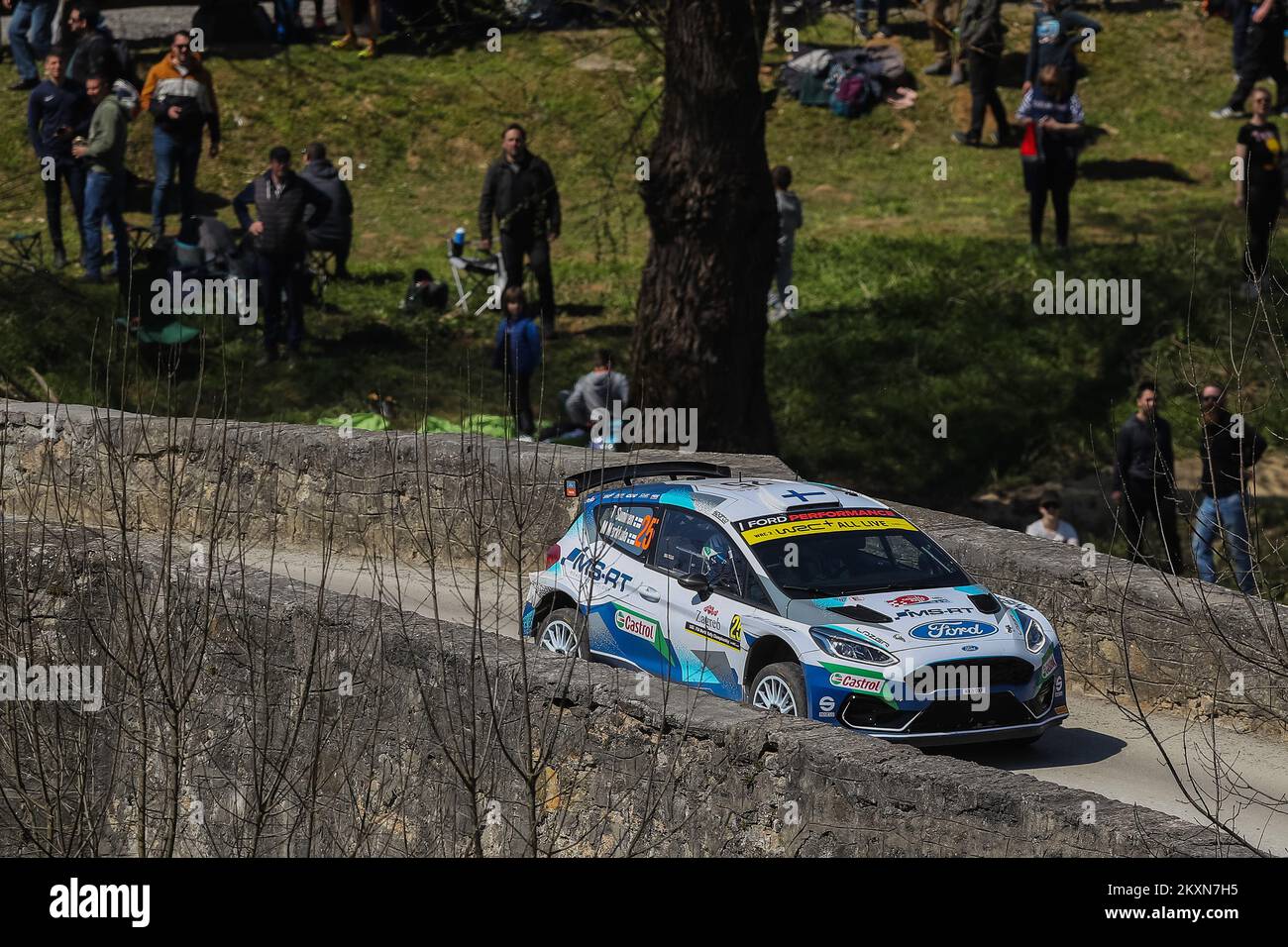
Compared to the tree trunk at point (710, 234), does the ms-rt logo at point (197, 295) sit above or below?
below

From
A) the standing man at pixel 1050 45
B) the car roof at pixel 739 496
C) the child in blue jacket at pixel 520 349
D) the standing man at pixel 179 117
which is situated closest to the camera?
the car roof at pixel 739 496

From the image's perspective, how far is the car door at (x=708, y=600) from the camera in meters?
11.4

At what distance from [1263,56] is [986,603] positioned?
60.8 feet

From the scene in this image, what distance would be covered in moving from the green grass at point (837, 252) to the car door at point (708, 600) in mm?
3189

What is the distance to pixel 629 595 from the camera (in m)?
12.1

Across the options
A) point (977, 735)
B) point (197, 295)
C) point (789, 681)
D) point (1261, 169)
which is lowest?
point (977, 735)

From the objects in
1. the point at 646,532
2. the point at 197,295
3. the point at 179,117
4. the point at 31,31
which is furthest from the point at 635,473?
the point at 31,31

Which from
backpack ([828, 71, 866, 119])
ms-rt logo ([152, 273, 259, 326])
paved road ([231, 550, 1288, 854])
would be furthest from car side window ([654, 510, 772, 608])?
backpack ([828, 71, 866, 119])

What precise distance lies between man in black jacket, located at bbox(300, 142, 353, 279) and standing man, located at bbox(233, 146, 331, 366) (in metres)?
1.05

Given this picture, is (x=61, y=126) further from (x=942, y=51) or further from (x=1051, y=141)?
(x=942, y=51)

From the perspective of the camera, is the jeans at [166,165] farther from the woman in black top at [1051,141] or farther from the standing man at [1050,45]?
the standing man at [1050,45]

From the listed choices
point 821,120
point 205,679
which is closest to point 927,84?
point 821,120

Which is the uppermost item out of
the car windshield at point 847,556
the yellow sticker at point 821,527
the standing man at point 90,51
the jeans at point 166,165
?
the standing man at point 90,51

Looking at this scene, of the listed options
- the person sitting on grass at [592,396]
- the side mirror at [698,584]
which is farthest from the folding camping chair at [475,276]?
the side mirror at [698,584]
